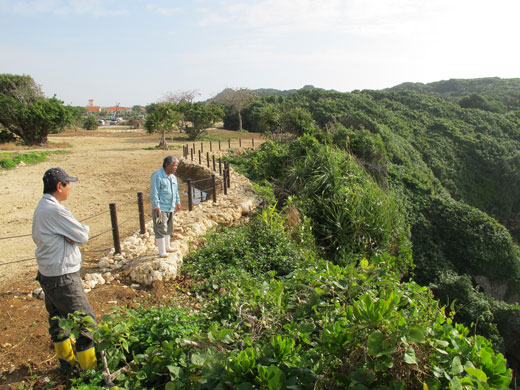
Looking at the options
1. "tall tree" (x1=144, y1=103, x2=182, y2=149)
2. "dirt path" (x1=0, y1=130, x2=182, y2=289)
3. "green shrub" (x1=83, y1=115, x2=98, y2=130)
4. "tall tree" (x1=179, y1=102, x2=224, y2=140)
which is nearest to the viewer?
"dirt path" (x1=0, y1=130, x2=182, y2=289)

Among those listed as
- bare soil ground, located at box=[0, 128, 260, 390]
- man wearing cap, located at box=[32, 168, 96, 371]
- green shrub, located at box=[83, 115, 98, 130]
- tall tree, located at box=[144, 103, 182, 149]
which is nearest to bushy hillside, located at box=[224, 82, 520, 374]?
bare soil ground, located at box=[0, 128, 260, 390]

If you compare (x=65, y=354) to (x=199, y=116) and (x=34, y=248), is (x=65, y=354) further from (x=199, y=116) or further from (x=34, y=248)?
(x=199, y=116)

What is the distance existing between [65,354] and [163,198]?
2.25 meters

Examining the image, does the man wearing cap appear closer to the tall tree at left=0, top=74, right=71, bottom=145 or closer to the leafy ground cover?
the leafy ground cover

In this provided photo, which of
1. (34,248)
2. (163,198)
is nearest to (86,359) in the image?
(163,198)

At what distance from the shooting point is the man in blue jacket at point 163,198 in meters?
4.63

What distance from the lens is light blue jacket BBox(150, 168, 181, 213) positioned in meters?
4.65

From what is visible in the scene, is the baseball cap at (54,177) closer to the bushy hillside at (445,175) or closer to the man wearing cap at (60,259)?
the man wearing cap at (60,259)

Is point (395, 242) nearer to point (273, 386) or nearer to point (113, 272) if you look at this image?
point (113, 272)

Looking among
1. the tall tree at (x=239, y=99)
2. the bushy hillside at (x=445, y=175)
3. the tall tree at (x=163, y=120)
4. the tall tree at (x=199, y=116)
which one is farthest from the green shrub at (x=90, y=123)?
the bushy hillside at (x=445, y=175)

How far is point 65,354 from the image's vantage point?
2.85 meters

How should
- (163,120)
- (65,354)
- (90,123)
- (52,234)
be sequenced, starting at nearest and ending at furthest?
(52,234), (65,354), (163,120), (90,123)

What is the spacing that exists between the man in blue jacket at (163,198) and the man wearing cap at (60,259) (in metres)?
1.80

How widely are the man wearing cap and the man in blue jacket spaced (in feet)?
5.91
